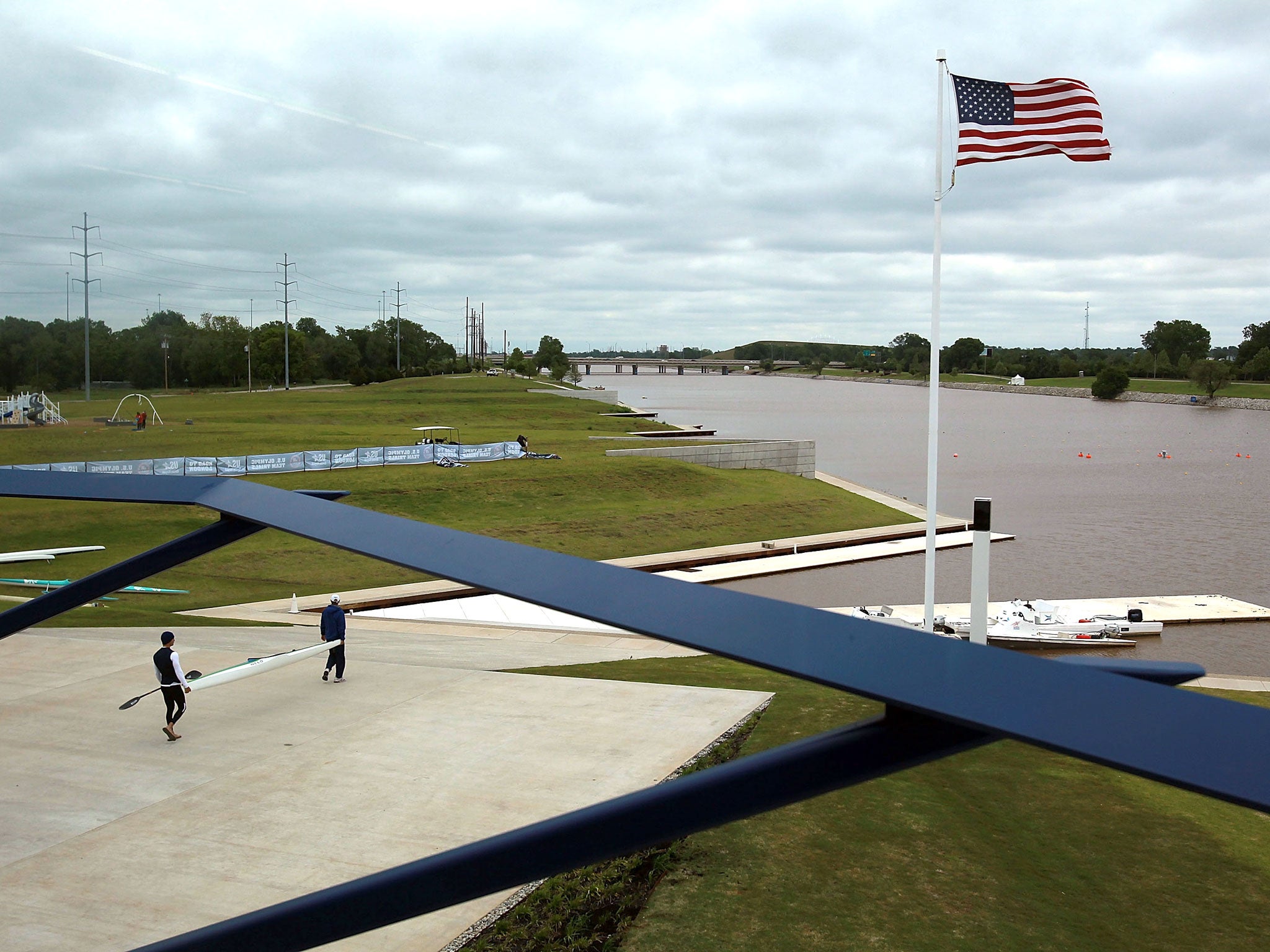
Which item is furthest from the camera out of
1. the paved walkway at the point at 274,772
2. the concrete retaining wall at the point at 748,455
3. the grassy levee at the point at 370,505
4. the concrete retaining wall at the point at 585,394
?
the concrete retaining wall at the point at 585,394

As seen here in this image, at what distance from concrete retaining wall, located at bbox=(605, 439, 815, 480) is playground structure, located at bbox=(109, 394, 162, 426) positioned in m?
25.3

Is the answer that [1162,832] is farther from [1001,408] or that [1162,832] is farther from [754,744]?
[1001,408]

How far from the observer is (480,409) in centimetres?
8200

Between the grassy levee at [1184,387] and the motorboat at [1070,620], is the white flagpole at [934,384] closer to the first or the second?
the motorboat at [1070,620]

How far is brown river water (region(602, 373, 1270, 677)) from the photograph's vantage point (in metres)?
31.8

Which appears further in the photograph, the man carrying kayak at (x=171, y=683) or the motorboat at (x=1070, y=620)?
the motorboat at (x=1070, y=620)

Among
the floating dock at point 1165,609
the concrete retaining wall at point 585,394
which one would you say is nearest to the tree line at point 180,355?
the concrete retaining wall at point 585,394

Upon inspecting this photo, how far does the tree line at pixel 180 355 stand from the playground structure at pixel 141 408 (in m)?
1.86

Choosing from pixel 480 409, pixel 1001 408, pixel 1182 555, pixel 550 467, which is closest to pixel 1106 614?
pixel 1182 555

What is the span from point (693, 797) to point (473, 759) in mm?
9223

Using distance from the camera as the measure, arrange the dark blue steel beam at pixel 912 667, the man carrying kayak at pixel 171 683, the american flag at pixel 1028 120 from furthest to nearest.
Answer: the american flag at pixel 1028 120
the man carrying kayak at pixel 171 683
the dark blue steel beam at pixel 912 667

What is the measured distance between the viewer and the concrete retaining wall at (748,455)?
53.1 m

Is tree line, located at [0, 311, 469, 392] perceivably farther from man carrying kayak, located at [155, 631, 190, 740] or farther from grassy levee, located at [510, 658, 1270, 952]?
grassy levee, located at [510, 658, 1270, 952]

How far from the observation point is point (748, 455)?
5512cm
